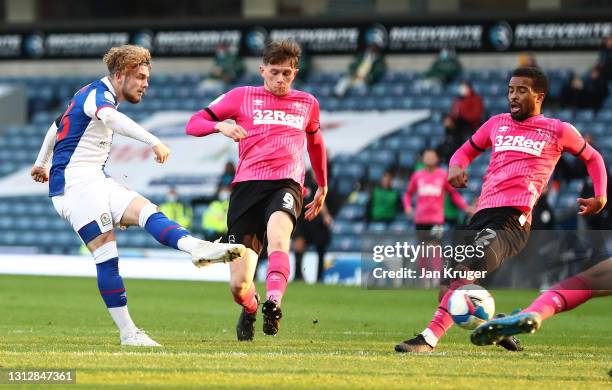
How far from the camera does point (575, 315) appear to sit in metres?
14.4

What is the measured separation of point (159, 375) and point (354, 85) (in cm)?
2171

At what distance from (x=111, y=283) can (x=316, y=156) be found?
2.04 meters

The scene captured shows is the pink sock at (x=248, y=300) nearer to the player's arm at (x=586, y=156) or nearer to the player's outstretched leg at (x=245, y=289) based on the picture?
the player's outstretched leg at (x=245, y=289)

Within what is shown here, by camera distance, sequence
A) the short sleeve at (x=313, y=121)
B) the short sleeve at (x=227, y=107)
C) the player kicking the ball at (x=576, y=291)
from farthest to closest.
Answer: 1. the short sleeve at (x=313, y=121)
2. the short sleeve at (x=227, y=107)
3. the player kicking the ball at (x=576, y=291)

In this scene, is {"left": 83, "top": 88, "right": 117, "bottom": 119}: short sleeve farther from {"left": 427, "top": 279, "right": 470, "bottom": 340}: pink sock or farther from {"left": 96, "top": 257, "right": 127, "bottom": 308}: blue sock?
{"left": 427, "top": 279, "right": 470, "bottom": 340}: pink sock

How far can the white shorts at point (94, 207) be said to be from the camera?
8703 millimetres

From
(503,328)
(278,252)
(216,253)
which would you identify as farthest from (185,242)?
(503,328)

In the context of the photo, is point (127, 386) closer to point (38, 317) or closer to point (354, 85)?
point (38, 317)

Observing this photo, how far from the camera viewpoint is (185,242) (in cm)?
837

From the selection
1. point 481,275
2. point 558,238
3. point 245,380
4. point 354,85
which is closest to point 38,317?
point 481,275

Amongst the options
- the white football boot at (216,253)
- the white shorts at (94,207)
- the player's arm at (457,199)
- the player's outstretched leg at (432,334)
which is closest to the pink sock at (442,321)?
the player's outstretched leg at (432,334)

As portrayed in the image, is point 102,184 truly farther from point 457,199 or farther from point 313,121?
point 457,199

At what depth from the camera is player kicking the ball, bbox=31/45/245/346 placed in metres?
8.68

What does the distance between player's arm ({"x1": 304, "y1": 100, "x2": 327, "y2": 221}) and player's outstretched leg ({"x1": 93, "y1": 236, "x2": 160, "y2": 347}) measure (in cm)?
159
